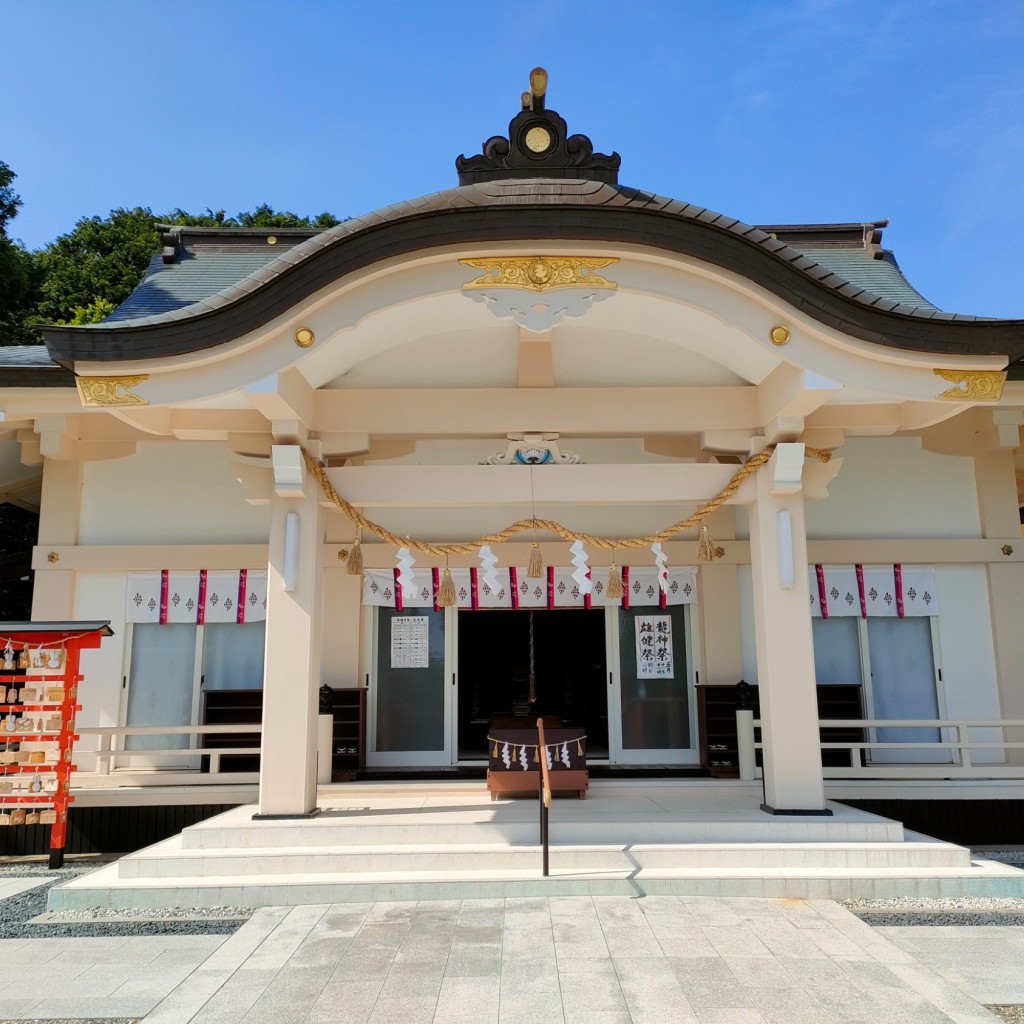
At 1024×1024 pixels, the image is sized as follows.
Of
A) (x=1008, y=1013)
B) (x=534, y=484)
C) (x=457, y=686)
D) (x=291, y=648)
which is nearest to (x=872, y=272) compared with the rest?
(x=534, y=484)

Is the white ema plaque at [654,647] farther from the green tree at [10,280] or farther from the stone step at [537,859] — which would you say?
the green tree at [10,280]

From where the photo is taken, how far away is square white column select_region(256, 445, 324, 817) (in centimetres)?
639

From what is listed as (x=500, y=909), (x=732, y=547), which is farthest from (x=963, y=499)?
(x=500, y=909)

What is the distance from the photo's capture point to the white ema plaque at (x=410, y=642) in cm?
962

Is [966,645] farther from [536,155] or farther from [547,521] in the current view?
[536,155]

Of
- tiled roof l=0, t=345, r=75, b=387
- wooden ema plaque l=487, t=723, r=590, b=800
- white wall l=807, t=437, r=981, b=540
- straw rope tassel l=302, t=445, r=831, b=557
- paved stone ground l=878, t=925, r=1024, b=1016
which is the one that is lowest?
paved stone ground l=878, t=925, r=1024, b=1016

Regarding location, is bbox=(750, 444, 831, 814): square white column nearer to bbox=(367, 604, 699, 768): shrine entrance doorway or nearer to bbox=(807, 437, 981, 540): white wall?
bbox=(367, 604, 699, 768): shrine entrance doorway

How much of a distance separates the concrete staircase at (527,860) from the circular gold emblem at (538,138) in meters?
5.17

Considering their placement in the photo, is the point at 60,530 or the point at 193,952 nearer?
the point at 193,952

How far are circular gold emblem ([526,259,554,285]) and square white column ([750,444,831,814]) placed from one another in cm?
231

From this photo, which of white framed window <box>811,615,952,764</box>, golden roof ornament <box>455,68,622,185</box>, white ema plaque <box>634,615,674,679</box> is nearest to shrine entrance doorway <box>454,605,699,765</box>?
white ema plaque <box>634,615,674,679</box>

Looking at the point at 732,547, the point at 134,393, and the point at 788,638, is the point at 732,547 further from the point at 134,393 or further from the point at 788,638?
the point at 134,393

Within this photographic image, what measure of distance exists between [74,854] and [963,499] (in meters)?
9.98

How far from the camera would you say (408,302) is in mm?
5969
